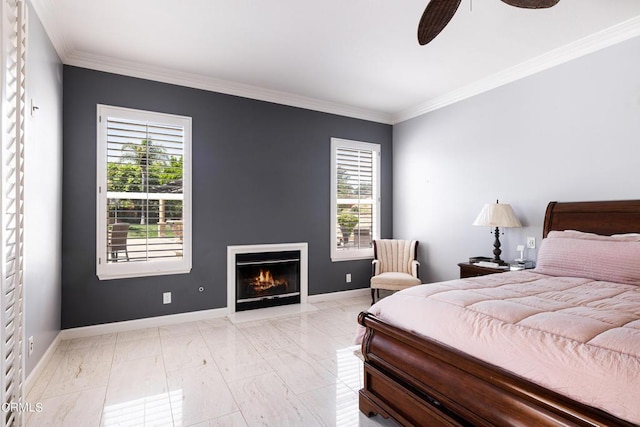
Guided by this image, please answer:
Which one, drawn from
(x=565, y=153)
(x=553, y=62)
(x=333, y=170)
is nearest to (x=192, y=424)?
(x=333, y=170)

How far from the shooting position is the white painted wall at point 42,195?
2.41 metres

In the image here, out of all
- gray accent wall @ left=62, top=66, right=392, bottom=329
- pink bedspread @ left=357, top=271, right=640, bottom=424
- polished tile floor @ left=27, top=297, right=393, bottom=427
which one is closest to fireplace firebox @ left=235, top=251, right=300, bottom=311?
gray accent wall @ left=62, top=66, right=392, bottom=329

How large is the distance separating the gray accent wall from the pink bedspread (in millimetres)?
2493

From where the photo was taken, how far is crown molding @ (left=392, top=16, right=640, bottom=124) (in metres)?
2.93

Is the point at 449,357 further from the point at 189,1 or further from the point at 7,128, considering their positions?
the point at 189,1

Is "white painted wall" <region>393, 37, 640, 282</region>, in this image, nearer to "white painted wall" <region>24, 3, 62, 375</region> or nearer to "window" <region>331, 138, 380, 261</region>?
"window" <region>331, 138, 380, 261</region>

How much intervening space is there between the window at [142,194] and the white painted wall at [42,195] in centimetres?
40

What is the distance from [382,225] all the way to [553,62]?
3009 mm

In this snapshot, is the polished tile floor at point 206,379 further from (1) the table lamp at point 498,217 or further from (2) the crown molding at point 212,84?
(2) the crown molding at point 212,84

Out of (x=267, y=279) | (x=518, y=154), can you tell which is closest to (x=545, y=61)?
(x=518, y=154)

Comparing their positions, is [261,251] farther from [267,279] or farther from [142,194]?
[142,194]

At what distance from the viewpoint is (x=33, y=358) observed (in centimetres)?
254

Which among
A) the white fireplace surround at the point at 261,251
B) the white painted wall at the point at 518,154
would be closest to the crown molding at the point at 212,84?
the white painted wall at the point at 518,154

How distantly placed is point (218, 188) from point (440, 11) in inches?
119
